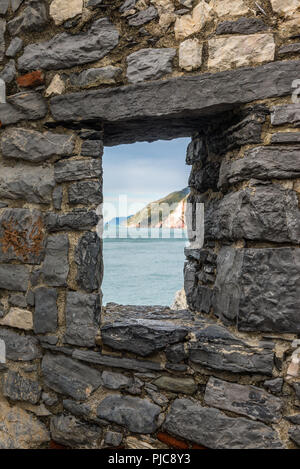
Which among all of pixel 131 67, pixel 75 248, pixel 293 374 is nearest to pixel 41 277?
pixel 75 248

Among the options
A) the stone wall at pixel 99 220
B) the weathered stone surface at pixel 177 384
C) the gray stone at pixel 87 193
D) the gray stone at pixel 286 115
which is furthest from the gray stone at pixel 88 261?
the gray stone at pixel 286 115

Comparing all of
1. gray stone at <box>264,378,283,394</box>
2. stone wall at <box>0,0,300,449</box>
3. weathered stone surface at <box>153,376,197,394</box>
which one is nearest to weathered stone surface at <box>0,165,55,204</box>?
stone wall at <box>0,0,300,449</box>

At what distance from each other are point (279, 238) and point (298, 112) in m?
0.56

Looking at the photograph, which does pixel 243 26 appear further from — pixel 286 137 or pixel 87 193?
pixel 87 193

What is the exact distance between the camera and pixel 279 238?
146cm

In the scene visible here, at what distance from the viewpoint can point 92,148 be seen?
1771mm

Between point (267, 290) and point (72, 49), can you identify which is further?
point (72, 49)

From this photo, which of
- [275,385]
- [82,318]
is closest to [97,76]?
[82,318]

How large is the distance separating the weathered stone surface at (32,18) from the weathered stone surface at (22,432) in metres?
1.98

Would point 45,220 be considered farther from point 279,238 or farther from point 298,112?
point 298,112

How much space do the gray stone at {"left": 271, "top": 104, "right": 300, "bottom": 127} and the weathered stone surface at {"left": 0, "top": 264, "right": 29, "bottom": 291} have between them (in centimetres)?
151

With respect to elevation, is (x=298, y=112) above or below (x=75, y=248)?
above

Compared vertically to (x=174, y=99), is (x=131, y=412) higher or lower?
lower

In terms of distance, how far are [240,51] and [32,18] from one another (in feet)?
3.85
